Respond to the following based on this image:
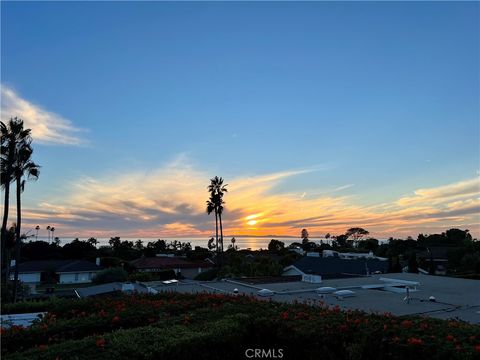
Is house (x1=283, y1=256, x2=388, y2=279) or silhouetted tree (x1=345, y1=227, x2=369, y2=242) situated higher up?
silhouetted tree (x1=345, y1=227, x2=369, y2=242)

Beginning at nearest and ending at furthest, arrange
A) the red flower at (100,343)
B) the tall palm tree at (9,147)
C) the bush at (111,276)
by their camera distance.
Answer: the red flower at (100,343) < the tall palm tree at (9,147) < the bush at (111,276)

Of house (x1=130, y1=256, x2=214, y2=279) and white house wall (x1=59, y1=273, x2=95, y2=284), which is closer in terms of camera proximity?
house (x1=130, y1=256, x2=214, y2=279)

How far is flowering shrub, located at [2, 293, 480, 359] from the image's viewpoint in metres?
6.21

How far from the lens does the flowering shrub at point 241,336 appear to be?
621 centimetres

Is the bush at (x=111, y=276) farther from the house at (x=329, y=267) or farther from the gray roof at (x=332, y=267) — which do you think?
the gray roof at (x=332, y=267)

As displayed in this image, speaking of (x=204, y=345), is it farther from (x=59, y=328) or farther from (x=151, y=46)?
(x=151, y=46)

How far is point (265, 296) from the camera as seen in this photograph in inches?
607

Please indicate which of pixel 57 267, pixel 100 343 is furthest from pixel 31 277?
pixel 100 343

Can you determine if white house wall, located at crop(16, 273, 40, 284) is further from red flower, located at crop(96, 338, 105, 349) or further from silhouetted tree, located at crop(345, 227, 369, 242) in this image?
silhouetted tree, located at crop(345, 227, 369, 242)

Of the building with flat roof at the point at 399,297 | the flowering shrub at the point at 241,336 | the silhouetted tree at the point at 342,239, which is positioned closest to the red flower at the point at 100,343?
the flowering shrub at the point at 241,336

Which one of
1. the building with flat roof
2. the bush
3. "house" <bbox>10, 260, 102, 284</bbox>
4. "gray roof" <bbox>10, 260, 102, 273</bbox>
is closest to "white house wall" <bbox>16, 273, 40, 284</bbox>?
"house" <bbox>10, 260, 102, 284</bbox>

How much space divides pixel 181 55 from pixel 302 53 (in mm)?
4593

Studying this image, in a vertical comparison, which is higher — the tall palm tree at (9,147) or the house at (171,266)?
the tall palm tree at (9,147)

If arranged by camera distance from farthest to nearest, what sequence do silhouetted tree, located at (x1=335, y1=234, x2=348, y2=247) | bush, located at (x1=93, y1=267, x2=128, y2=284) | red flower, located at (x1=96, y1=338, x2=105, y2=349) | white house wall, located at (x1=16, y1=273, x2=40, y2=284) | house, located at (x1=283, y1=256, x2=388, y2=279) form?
silhouetted tree, located at (x1=335, y1=234, x2=348, y2=247) → white house wall, located at (x1=16, y1=273, x2=40, y2=284) → bush, located at (x1=93, y1=267, x2=128, y2=284) → house, located at (x1=283, y1=256, x2=388, y2=279) → red flower, located at (x1=96, y1=338, x2=105, y2=349)
